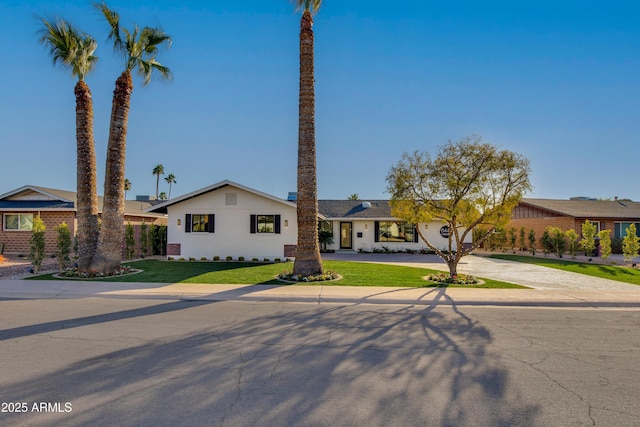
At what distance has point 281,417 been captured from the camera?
373 centimetres

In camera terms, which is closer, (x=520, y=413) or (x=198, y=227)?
(x=520, y=413)

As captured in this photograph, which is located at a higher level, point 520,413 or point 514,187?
point 514,187

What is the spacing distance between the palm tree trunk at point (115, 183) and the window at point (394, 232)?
17.9 meters

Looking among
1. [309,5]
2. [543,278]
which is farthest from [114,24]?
[543,278]

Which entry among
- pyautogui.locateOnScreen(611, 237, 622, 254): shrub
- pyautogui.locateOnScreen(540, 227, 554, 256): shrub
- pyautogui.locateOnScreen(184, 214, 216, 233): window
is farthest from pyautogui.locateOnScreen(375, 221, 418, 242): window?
pyautogui.locateOnScreen(611, 237, 622, 254): shrub

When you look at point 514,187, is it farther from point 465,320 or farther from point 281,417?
point 281,417

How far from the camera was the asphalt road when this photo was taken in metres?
3.82

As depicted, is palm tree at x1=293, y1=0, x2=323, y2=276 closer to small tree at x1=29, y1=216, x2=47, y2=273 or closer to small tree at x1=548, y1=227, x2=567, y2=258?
small tree at x1=29, y1=216, x2=47, y2=273

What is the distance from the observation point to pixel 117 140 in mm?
14070

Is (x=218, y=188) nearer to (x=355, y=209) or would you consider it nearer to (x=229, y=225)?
(x=229, y=225)

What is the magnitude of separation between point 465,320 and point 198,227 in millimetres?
15716

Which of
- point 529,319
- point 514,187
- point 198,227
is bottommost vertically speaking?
point 529,319

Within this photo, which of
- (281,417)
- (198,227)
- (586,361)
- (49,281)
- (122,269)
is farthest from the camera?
(198,227)

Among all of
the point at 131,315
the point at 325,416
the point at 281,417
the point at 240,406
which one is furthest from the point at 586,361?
the point at 131,315
